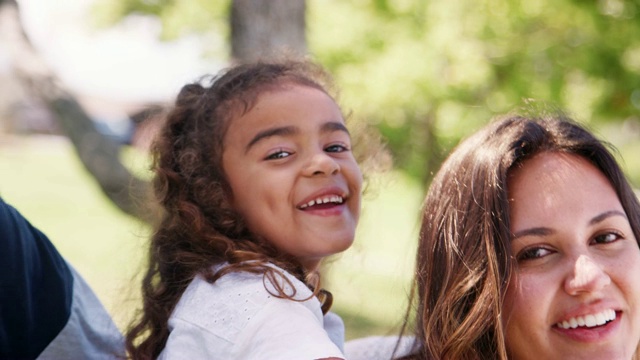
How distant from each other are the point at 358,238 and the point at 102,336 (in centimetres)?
115

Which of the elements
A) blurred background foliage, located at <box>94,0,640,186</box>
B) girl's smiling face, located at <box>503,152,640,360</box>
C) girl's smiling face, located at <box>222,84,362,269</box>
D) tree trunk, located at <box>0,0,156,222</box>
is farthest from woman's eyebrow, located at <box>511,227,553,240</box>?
blurred background foliage, located at <box>94,0,640,186</box>

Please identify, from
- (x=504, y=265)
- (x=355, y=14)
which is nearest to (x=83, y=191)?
(x=355, y=14)

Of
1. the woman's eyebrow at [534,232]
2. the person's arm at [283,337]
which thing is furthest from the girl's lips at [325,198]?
the woman's eyebrow at [534,232]

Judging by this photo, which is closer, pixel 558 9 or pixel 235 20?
pixel 235 20

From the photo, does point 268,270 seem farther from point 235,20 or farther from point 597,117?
point 597,117

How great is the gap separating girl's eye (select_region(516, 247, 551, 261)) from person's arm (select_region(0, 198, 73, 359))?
1101 millimetres

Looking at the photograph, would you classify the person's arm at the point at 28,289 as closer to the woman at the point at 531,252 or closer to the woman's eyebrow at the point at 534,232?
the woman at the point at 531,252

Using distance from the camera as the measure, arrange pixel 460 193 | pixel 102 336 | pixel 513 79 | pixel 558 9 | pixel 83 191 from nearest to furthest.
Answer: pixel 460 193 < pixel 102 336 < pixel 558 9 < pixel 513 79 < pixel 83 191

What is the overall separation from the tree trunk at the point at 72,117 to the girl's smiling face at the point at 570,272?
356 cm

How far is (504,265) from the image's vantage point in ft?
6.37

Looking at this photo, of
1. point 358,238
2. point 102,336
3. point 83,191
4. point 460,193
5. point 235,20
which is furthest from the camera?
point 83,191

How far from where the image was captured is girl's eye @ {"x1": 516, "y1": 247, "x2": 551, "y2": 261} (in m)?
1.94

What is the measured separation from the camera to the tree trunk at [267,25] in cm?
473

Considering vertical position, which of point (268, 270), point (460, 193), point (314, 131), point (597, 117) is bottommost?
point (268, 270)
